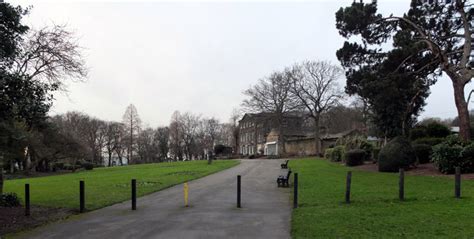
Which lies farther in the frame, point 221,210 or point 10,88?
point 221,210

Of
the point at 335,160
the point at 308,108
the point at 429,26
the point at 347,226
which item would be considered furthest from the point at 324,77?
the point at 347,226

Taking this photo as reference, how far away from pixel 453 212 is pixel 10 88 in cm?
1170

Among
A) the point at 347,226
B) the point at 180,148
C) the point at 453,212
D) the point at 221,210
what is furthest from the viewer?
the point at 180,148

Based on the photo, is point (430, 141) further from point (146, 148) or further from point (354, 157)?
point (146, 148)

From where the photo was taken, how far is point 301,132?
85.0 metres

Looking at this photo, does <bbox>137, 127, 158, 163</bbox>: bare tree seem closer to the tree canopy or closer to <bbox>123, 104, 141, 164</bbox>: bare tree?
<bbox>123, 104, 141, 164</bbox>: bare tree

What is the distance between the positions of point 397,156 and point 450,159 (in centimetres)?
440

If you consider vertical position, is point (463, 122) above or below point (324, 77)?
below

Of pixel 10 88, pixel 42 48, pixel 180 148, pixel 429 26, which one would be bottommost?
pixel 180 148

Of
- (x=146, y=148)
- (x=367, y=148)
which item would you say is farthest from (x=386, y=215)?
(x=146, y=148)

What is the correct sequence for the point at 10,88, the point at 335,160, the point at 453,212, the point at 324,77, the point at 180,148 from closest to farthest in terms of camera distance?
the point at 453,212 → the point at 10,88 → the point at 335,160 → the point at 324,77 → the point at 180,148

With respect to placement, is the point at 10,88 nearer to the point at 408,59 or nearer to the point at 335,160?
the point at 408,59

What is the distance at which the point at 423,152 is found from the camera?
87.4 feet

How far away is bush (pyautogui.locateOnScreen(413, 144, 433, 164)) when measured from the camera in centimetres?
2642
